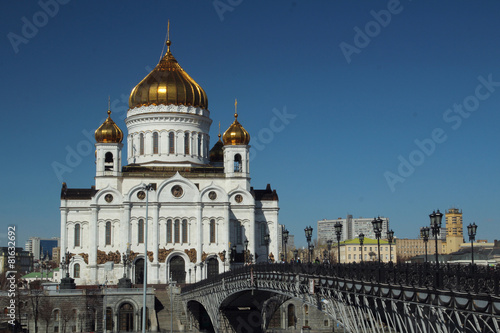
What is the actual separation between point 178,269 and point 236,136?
1347 cm

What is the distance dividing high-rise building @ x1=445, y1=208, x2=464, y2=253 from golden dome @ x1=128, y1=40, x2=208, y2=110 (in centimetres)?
8897

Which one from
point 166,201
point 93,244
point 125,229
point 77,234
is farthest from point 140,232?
point 77,234

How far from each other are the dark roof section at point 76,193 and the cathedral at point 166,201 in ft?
0.30

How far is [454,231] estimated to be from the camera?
162000 mm

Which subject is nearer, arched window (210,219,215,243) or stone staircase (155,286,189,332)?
stone staircase (155,286,189,332)

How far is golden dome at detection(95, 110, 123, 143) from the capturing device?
2714 inches

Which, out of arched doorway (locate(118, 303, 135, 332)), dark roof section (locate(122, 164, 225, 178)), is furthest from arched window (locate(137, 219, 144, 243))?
arched doorway (locate(118, 303, 135, 332))

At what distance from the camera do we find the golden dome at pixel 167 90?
71875mm

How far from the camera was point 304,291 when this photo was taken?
1351 inches

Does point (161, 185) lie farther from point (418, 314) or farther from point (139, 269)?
point (418, 314)

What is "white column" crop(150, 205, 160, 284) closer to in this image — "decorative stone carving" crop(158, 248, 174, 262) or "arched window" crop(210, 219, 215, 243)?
"decorative stone carving" crop(158, 248, 174, 262)

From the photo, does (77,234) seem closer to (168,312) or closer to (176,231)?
(176,231)

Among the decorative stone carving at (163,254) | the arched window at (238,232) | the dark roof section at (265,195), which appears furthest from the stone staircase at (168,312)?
the dark roof section at (265,195)

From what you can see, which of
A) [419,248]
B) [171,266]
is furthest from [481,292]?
[419,248]
